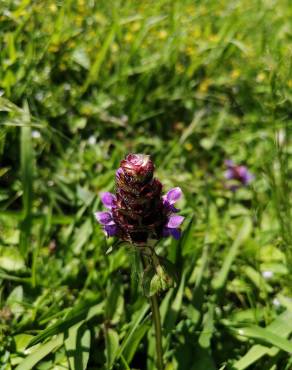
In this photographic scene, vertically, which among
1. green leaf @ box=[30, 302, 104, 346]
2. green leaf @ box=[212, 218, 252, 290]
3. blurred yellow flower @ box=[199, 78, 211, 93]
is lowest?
green leaf @ box=[30, 302, 104, 346]

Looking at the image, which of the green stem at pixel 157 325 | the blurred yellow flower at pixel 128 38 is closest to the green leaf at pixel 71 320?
the green stem at pixel 157 325

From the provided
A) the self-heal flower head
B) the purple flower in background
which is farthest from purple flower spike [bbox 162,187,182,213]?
the purple flower in background

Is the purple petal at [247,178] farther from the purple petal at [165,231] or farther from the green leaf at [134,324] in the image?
the purple petal at [165,231]

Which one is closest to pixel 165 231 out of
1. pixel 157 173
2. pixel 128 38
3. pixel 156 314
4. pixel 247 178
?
pixel 156 314

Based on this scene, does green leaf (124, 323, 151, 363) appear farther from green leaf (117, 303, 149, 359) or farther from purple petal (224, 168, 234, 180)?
purple petal (224, 168, 234, 180)

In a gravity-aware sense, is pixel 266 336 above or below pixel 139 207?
below

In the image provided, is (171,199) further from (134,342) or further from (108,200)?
(134,342)

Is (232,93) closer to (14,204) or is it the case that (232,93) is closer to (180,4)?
(180,4)
